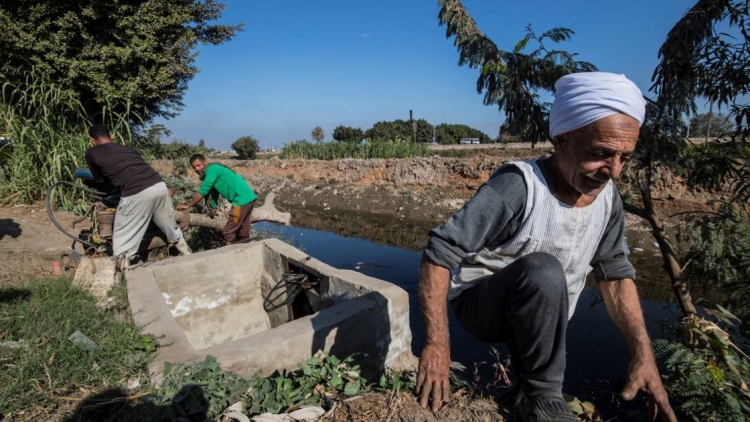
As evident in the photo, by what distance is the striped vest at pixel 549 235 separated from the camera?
4.95ft

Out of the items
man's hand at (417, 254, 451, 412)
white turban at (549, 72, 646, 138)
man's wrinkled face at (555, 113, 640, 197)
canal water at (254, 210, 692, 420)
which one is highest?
white turban at (549, 72, 646, 138)

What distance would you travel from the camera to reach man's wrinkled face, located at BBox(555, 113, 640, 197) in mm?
1401

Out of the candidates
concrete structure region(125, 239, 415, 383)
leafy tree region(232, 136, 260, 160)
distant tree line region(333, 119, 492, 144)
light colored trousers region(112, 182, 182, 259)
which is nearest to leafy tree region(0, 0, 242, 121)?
light colored trousers region(112, 182, 182, 259)

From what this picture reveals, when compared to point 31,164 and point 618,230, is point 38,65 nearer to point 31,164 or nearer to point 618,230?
point 31,164

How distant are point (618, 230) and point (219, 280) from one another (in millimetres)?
3464

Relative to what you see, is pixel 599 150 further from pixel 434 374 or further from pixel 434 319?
pixel 434 374

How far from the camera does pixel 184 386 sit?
5.71 feet

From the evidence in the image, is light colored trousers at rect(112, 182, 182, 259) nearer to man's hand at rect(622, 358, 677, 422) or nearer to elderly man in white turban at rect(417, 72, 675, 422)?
elderly man in white turban at rect(417, 72, 675, 422)

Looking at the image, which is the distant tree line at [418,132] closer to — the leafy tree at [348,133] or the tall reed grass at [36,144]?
the leafy tree at [348,133]

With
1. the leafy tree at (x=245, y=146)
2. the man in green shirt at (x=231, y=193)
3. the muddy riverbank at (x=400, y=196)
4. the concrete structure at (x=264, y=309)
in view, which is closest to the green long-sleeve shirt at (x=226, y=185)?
the man in green shirt at (x=231, y=193)

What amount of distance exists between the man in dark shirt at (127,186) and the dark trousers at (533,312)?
3.61 metres

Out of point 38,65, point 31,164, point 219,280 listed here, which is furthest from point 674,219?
point 38,65

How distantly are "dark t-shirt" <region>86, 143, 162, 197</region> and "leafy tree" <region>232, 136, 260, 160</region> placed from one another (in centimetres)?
3582

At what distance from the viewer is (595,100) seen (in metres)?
1.40
